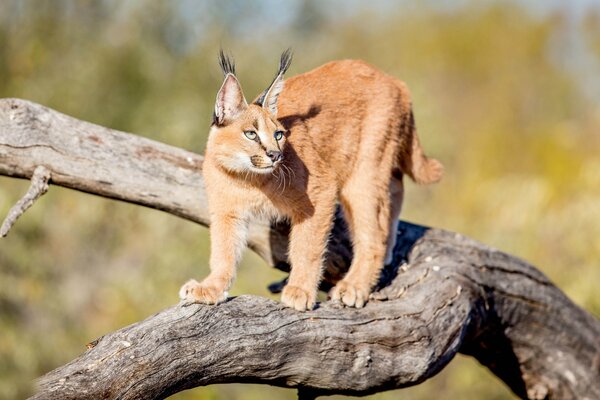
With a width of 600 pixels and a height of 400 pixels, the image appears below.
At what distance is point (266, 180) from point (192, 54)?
37.7 feet

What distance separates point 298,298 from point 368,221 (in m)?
1.05

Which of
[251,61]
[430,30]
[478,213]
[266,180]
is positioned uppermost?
[430,30]

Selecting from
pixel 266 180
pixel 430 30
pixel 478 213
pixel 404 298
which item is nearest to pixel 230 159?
pixel 266 180

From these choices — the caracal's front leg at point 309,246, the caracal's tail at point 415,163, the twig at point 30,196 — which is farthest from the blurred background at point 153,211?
the caracal's tail at point 415,163

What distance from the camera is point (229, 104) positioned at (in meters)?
5.84

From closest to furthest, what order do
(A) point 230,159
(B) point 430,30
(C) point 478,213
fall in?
(A) point 230,159
(C) point 478,213
(B) point 430,30

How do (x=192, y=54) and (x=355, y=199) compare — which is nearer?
(x=355, y=199)

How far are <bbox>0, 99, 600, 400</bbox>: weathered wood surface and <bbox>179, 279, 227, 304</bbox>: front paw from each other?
0.10m

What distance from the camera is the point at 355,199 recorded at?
21.2ft

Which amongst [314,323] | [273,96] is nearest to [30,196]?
[273,96]

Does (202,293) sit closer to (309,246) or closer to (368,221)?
(309,246)

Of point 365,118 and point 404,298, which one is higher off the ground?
point 365,118

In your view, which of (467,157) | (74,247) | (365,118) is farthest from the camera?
(467,157)

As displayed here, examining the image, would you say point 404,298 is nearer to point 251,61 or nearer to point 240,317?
point 240,317
